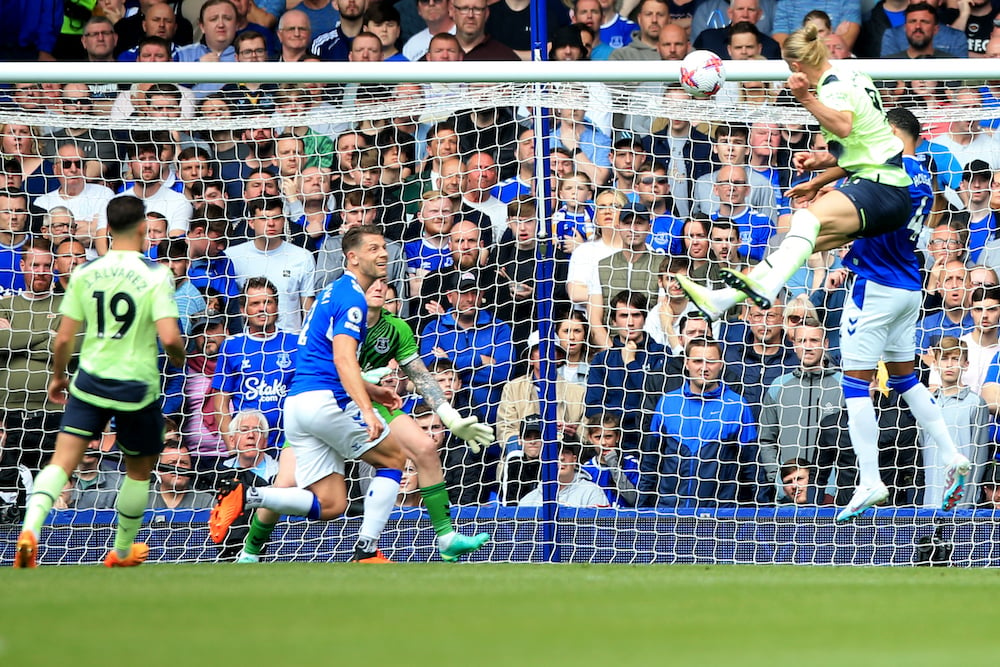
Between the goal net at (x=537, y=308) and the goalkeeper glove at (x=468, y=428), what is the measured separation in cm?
121

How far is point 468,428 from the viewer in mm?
8320

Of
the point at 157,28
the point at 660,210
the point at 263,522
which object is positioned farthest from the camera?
the point at 157,28

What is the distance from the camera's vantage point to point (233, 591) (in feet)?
20.4

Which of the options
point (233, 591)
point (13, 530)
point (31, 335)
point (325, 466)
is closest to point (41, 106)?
point (31, 335)

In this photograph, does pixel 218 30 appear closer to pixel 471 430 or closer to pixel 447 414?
pixel 447 414

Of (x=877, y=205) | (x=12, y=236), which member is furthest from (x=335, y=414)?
(x=12, y=236)

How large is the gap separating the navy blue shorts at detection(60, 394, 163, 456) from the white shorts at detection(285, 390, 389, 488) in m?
0.97

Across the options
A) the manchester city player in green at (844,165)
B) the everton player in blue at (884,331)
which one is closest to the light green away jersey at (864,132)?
the manchester city player in green at (844,165)

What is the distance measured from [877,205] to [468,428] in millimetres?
2765

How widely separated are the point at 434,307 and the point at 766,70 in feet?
10.2

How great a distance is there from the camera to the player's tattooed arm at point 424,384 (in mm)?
8578

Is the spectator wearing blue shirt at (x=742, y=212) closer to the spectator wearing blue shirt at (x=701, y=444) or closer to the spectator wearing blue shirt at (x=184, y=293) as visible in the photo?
the spectator wearing blue shirt at (x=701, y=444)

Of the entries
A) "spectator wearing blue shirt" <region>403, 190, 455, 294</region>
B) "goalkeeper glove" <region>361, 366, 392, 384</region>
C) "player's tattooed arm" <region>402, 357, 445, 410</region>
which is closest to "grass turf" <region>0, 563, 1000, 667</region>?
"player's tattooed arm" <region>402, 357, 445, 410</region>

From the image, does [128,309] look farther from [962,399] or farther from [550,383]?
[962,399]
